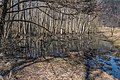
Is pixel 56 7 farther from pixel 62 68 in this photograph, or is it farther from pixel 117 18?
pixel 117 18

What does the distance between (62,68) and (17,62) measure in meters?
3.22

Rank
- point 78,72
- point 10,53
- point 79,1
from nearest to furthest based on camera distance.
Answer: point 79,1, point 78,72, point 10,53

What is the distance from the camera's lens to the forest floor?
42.2ft

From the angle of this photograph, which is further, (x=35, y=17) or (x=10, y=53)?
(x=35, y=17)

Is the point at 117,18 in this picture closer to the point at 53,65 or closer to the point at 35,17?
the point at 35,17

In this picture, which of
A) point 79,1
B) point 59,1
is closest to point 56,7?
point 59,1

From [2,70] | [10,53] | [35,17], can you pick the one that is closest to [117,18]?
[35,17]

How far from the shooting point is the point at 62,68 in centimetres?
1523

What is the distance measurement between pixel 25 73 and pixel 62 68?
3.07 meters

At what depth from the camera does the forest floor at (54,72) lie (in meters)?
12.9

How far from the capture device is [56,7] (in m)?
8.20

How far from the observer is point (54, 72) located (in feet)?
46.3

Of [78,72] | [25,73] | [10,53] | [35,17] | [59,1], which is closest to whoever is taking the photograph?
[59,1]

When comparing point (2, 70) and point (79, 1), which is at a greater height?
point (79, 1)
